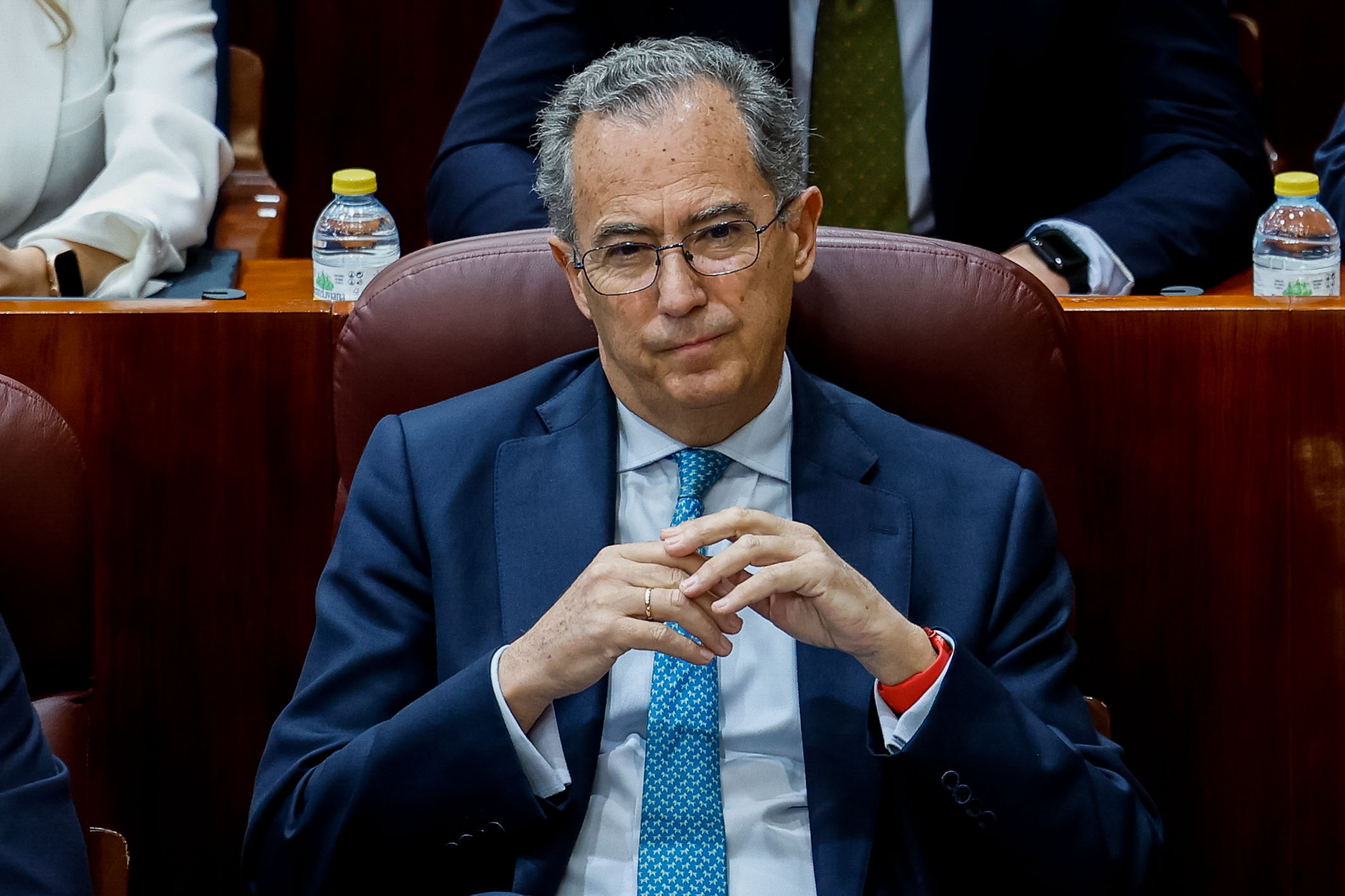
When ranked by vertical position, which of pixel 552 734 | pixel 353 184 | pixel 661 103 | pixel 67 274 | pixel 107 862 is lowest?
pixel 107 862

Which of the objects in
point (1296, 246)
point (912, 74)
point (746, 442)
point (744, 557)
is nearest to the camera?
point (744, 557)

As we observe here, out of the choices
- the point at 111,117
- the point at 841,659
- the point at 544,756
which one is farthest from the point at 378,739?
the point at 111,117

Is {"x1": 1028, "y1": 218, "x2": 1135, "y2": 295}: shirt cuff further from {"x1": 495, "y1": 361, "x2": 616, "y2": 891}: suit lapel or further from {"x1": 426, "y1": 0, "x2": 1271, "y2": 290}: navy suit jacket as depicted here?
{"x1": 495, "y1": 361, "x2": 616, "y2": 891}: suit lapel

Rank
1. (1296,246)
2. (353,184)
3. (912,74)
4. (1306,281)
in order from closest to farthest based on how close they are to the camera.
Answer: (1306,281) < (1296,246) < (353,184) < (912,74)

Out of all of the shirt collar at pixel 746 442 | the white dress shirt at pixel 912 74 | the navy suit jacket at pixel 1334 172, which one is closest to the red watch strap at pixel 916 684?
the shirt collar at pixel 746 442

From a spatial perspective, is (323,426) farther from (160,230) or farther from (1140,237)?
(1140,237)

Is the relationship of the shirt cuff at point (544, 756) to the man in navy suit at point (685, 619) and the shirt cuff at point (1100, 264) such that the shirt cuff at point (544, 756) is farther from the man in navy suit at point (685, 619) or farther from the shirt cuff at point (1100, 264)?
the shirt cuff at point (1100, 264)

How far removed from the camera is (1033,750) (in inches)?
48.8

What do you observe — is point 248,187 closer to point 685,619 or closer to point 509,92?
point 509,92

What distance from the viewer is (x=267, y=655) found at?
173 centimetres

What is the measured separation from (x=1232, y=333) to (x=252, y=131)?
149 centimetres

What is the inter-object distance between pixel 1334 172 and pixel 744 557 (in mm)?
1155

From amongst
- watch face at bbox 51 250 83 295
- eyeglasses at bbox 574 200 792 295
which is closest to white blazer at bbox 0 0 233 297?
watch face at bbox 51 250 83 295

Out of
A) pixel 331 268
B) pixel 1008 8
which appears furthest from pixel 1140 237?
pixel 331 268
